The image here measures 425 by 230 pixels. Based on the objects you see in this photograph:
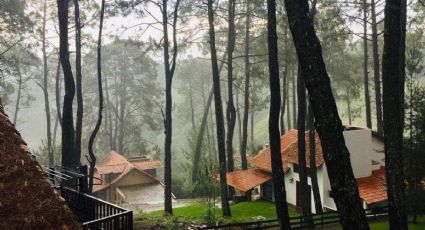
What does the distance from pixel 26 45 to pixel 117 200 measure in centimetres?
1497

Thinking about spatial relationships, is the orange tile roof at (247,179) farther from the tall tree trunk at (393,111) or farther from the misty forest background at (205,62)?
the tall tree trunk at (393,111)

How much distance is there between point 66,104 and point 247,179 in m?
14.7

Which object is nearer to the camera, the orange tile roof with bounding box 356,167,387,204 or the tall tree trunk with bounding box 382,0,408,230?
the tall tree trunk with bounding box 382,0,408,230

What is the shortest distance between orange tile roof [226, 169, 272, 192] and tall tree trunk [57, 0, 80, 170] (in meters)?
11.9

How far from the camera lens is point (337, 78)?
132 feet

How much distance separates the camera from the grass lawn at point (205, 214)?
2061 centimetres

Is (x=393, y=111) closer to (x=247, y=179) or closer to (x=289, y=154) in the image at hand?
(x=289, y=154)

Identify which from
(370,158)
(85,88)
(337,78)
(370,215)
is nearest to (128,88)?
(85,88)

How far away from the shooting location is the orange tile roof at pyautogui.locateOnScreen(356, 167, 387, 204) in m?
22.1

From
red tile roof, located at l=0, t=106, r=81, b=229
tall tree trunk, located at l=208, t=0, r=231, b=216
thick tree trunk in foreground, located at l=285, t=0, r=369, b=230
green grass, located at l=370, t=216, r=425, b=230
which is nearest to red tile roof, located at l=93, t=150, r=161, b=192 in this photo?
tall tree trunk, located at l=208, t=0, r=231, b=216

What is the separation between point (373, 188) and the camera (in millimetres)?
23328

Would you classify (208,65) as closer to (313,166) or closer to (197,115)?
(197,115)

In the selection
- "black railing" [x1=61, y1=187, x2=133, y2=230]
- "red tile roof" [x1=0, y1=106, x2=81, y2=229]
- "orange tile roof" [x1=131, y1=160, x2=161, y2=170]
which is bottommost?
"orange tile roof" [x1=131, y1=160, x2=161, y2=170]

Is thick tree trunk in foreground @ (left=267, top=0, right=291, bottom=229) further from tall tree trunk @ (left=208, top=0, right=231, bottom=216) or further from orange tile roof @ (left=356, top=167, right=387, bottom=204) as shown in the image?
orange tile roof @ (left=356, top=167, right=387, bottom=204)
